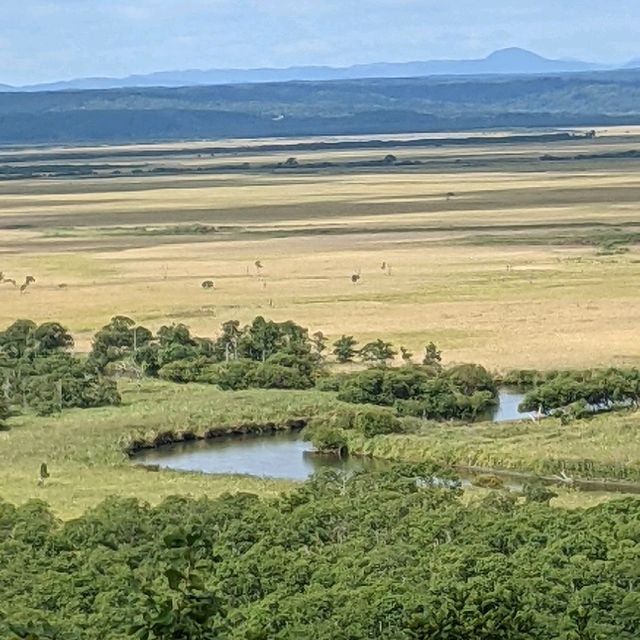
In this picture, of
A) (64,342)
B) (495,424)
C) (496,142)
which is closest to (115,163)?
(496,142)

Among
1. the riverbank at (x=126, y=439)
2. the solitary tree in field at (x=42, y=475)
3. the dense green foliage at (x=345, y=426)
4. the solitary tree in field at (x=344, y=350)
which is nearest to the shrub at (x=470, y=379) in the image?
the dense green foliage at (x=345, y=426)

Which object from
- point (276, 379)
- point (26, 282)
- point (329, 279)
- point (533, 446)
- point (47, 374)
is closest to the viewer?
point (533, 446)

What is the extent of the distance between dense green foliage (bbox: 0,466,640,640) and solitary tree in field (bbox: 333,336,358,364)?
1857 cm

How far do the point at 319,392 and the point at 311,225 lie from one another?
47.9 metres

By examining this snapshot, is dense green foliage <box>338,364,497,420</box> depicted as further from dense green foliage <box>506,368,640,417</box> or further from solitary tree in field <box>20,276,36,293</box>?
solitary tree in field <box>20,276,36,293</box>

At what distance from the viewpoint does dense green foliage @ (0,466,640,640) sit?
62.8 ft

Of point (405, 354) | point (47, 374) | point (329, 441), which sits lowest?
point (405, 354)

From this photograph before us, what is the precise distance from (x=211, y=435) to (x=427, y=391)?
553 centimetres

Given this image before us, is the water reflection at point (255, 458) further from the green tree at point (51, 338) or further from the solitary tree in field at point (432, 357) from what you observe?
the green tree at point (51, 338)

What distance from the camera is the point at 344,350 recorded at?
47906mm

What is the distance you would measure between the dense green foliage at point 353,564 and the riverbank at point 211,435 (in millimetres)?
3994

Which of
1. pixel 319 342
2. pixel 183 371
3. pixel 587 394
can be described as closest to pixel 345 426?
pixel 587 394

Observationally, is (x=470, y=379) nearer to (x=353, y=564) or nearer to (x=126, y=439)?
(x=126, y=439)

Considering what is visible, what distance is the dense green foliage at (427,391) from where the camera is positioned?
4012 centimetres
